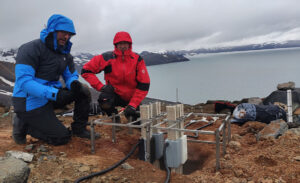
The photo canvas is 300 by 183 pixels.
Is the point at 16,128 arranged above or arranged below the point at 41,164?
above

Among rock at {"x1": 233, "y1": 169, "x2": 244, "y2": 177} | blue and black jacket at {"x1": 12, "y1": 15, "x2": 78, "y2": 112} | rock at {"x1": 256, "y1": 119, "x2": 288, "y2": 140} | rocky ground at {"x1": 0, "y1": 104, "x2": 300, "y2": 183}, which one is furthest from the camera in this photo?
rock at {"x1": 256, "y1": 119, "x2": 288, "y2": 140}

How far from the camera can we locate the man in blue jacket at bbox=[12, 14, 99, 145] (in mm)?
3012

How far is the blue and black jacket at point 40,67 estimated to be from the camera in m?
2.99

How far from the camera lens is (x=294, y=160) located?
305 centimetres

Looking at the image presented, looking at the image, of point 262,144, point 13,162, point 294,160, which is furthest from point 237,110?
point 13,162

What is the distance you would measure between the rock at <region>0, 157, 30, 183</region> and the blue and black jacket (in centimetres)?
118

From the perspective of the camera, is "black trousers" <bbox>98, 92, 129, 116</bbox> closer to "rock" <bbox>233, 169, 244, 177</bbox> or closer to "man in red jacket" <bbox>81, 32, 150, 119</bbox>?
"man in red jacket" <bbox>81, 32, 150, 119</bbox>

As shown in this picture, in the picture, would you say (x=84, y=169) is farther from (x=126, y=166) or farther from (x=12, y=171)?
(x=12, y=171)

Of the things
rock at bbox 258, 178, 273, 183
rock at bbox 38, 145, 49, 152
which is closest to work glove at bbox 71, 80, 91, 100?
rock at bbox 38, 145, 49, 152

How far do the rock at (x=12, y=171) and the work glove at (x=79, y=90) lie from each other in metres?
1.42

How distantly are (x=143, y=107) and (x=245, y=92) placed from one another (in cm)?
1613

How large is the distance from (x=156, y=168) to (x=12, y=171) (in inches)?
67.1

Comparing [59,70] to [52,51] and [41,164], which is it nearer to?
[52,51]

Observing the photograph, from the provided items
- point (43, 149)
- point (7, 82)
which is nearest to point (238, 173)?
point (43, 149)
